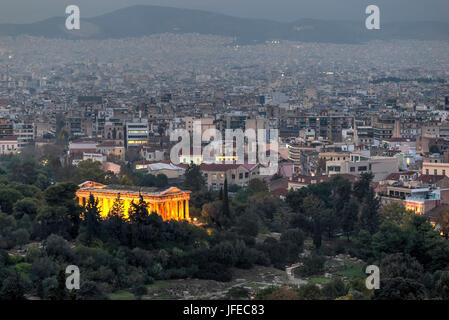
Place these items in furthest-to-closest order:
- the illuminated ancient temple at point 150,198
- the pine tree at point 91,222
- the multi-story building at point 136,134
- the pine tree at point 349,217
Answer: the multi-story building at point 136,134, the pine tree at point 349,217, the illuminated ancient temple at point 150,198, the pine tree at point 91,222

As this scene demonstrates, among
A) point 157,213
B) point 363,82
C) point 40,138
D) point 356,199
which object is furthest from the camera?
point 363,82

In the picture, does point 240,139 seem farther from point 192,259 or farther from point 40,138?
point 192,259

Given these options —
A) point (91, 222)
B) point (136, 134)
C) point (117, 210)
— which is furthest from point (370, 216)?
point (136, 134)

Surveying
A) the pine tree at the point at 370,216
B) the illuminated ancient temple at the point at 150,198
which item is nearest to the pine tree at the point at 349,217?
the pine tree at the point at 370,216

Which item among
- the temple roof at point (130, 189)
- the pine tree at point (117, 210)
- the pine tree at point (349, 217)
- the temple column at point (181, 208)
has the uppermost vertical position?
the temple roof at point (130, 189)

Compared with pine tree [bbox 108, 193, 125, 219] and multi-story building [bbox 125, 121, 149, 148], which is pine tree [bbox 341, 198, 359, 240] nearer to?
pine tree [bbox 108, 193, 125, 219]

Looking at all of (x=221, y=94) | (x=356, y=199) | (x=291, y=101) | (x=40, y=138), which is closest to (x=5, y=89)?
(x=221, y=94)

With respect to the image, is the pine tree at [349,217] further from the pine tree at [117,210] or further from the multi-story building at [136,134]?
the multi-story building at [136,134]

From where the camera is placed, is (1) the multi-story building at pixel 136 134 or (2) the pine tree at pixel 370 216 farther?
(1) the multi-story building at pixel 136 134
